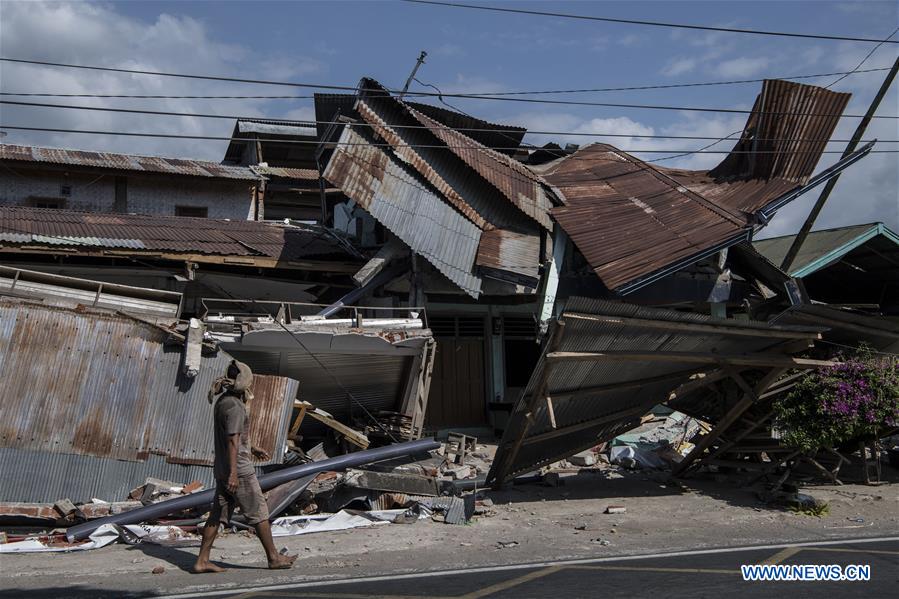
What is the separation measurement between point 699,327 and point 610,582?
4286 mm

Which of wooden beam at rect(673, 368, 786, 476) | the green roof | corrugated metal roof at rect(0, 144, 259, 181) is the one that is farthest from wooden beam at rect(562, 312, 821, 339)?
corrugated metal roof at rect(0, 144, 259, 181)

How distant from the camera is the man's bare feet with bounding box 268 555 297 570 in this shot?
687 centimetres

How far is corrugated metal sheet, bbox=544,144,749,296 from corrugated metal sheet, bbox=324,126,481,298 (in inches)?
74.1

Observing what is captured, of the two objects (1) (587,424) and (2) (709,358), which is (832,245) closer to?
(2) (709,358)

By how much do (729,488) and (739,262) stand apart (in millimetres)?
4376

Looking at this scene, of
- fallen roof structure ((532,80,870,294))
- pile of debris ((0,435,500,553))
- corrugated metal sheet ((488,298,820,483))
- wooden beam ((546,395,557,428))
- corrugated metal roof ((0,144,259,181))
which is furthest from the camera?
corrugated metal roof ((0,144,259,181))

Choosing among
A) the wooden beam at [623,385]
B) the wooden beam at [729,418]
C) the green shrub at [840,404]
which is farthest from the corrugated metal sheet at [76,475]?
the green shrub at [840,404]

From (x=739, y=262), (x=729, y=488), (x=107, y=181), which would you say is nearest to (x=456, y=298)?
(x=739, y=262)

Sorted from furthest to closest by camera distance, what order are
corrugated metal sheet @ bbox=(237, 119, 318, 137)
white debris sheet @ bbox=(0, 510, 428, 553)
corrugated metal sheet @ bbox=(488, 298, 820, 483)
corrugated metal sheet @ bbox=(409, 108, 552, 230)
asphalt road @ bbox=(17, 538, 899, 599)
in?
corrugated metal sheet @ bbox=(237, 119, 318, 137), corrugated metal sheet @ bbox=(409, 108, 552, 230), corrugated metal sheet @ bbox=(488, 298, 820, 483), white debris sheet @ bbox=(0, 510, 428, 553), asphalt road @ bbox=(17, 538, 899, 599)

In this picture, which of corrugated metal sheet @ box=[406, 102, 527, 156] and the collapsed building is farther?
corrugated metal sheet @ box=[406, 102, 527, 156]

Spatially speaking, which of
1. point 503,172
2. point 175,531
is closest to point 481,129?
point 503,172

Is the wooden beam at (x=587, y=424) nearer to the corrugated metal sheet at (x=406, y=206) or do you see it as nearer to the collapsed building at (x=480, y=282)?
the collapsed building at (x=480, y=282)

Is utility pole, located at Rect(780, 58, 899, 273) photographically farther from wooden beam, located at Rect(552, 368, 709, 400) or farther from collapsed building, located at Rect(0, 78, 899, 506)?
wooden beam, located at Rect(552, 368, 709, 400)

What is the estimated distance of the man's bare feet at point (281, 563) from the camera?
687 centimetres
